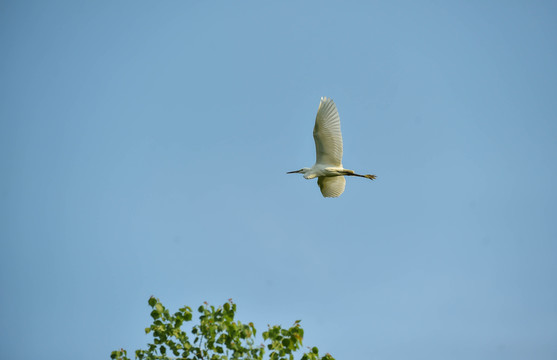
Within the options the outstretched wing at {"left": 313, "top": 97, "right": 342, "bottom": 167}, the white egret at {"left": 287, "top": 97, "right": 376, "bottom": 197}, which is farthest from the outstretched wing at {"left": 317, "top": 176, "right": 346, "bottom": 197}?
the outstretched wing at {"left": 313, "top": 97, "right": 342, "bottom": 167}

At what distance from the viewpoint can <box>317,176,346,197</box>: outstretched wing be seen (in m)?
16.8

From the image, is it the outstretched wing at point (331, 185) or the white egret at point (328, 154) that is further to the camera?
the outstretched wing at point (331, 185)

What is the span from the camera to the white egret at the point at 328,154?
15008 millimetres

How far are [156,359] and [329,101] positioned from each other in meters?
9.26

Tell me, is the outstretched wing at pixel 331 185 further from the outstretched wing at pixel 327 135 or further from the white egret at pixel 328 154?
the outstretched wing at pixel 327 135

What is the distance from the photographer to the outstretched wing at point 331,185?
16.8m

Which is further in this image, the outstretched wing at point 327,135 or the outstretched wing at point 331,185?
the outstretched wing at point 331,185

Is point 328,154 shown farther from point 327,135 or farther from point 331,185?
point 331,185

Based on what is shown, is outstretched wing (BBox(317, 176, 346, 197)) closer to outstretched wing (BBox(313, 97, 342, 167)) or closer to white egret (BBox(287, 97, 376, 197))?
white egret (BBox(287, 97, 376, 197))

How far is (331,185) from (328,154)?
1.35 m

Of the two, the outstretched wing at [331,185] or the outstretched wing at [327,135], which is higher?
the outstretched wing at [327,135]

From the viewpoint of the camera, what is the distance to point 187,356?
7875mm

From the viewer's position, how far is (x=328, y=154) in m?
16.0

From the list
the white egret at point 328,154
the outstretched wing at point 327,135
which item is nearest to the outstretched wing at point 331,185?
the white egret at point 328,154
